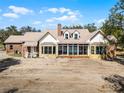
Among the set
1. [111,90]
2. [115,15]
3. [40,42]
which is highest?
[115,15]

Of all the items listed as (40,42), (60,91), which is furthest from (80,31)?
(60,91)

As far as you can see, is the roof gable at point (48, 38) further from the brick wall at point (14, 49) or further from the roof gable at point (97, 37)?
the brick wall at point (14, 49)

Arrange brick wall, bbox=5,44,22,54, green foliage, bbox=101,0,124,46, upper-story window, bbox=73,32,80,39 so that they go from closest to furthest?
green foliage, bbox=101,0,124,46 → upper-story window, bbox=73,32,80,39 → brick wall, bbox=5,44,22,54

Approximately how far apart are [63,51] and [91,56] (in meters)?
5.74

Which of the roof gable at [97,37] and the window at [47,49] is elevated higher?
the roof gable at [97,37]

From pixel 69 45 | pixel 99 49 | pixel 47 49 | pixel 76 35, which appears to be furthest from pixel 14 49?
pixel 99 49

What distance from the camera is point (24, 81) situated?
21547 millimetres

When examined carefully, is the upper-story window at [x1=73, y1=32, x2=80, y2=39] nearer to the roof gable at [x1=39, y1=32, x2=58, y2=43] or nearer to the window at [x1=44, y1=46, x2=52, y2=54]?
the roof gable at [x1=39, y1=32, x2=58, y2=43]

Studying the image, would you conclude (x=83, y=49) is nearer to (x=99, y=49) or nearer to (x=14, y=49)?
(x=99, y=49)

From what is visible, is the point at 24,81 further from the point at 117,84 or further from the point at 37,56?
the point at 37,56

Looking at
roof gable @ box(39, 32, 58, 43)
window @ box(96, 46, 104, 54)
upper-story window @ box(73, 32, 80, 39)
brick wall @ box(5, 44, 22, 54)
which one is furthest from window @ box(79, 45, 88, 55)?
brick wall @ box(5, 44, 22, 54)

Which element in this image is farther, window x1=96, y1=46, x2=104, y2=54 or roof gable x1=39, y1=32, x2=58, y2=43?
roof gable x1=39, y1=32, x2=58, y2=43

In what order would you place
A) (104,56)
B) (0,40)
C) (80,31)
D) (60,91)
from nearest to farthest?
1. (60,91)
2. (104,56)
3. (80,31)
4. (0,40)

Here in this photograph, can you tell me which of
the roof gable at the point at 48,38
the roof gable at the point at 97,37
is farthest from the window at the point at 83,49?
the roof gable at the point at 48,38
